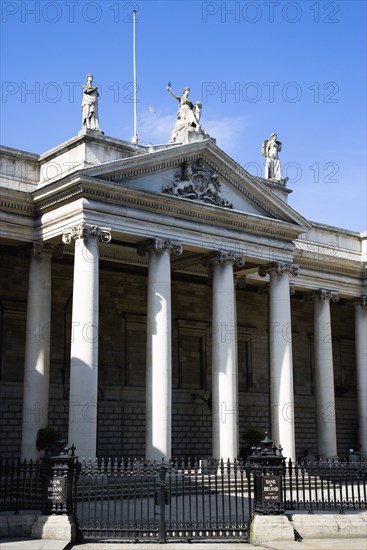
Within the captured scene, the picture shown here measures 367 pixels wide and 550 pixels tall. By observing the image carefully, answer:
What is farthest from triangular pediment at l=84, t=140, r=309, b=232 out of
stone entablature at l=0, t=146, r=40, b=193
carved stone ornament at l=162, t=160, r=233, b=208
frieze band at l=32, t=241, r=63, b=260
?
frieze band at l=32, t=241, r=63, b=260

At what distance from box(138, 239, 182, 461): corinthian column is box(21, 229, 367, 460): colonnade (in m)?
0.03

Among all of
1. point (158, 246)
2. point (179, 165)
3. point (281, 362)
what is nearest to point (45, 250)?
point (158, 246)

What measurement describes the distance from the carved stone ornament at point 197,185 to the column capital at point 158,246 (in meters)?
1.87

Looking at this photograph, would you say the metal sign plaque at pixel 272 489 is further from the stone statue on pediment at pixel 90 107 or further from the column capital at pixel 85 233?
the stone statue on pediment at pixel 90 107

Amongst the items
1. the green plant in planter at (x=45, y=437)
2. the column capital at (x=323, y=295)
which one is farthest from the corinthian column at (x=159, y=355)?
the column capital at (x=323, y=295)

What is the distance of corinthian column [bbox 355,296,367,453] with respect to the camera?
40000 millimetres

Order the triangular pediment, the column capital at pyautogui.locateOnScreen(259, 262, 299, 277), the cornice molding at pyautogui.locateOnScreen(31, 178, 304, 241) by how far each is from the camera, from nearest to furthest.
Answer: the cornice molding at pyautogui.locateOnScreen(31, 178, 304, 241) < the triangular pediment < the column capital at pyautogui.locateOnScreen(259, 262, 299, 277)

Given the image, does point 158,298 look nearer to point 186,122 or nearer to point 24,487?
point 186,122

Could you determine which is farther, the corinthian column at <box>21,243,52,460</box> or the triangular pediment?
the triangular pediment

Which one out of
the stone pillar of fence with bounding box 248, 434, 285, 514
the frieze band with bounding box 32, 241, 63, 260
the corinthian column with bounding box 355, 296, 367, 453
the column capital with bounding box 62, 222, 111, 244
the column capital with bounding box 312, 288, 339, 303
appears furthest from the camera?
the corinthian column with bounding box 355, 296, 367, 453

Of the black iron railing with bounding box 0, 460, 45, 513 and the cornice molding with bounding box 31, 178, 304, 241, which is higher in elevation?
the cornice molding with bounding box 31, 178, 304, 241

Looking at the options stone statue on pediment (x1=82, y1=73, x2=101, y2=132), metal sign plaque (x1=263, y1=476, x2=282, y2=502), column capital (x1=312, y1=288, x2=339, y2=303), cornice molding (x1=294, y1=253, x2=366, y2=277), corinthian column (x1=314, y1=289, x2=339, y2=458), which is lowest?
metal sign plaque (x1=263, y1=476, x2=282, y2=502)

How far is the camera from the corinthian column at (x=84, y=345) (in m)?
26.3

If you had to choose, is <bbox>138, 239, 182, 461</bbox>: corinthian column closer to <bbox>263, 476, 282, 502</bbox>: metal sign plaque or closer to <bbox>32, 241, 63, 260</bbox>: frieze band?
<bbox>32, 241, 63, 260</bbox>: frieze band
